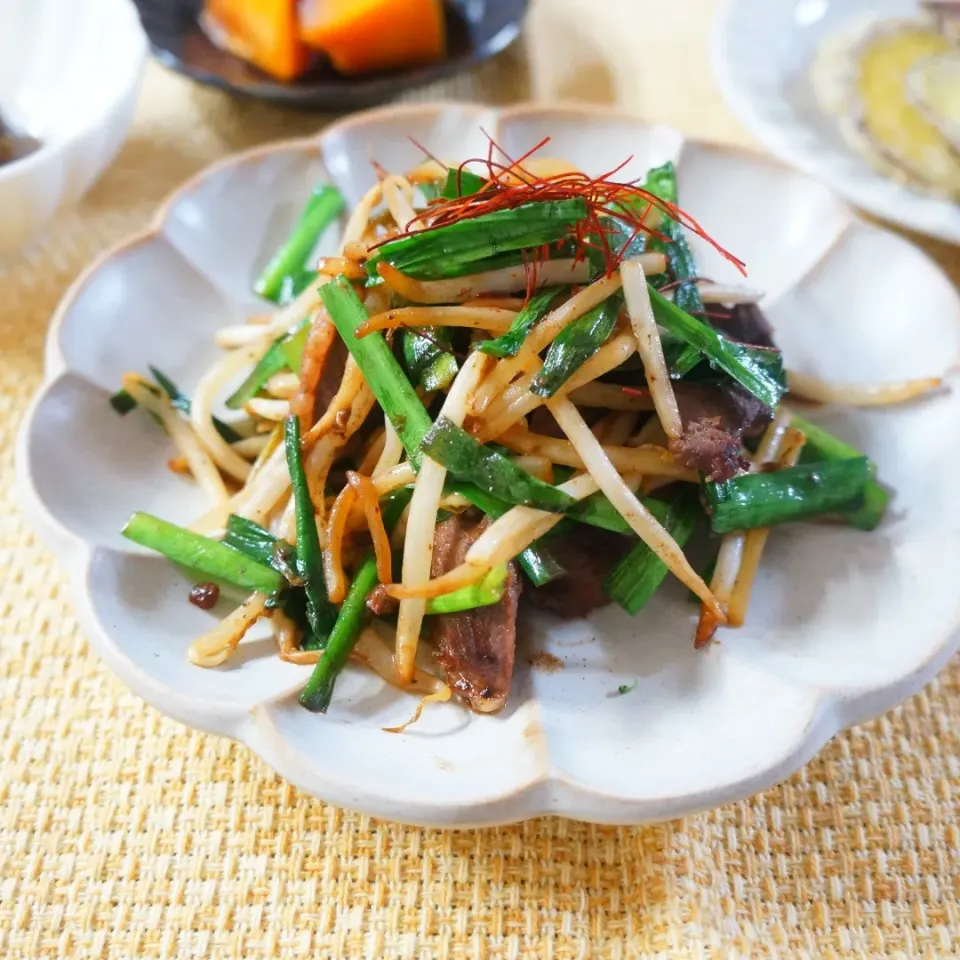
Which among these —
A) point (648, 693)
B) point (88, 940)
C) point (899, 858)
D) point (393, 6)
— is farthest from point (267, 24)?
point (899, 858)

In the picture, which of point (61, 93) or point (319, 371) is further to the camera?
point (61, 93)

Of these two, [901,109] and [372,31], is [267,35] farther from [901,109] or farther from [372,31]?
[901,109]

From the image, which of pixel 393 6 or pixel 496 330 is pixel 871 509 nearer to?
pixel 496 330

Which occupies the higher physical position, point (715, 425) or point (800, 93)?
point (715, 425)

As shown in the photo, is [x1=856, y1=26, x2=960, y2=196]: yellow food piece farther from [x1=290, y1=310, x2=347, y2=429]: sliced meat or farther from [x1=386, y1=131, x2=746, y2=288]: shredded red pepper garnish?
[x1=290, y1=310, x2=347, y2=429]: sliced meat

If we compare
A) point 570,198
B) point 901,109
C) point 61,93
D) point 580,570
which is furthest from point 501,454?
point 61,93

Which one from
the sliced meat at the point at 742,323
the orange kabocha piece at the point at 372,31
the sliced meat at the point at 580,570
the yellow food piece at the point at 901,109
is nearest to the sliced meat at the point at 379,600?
the sliced meat at the point at 580,570
